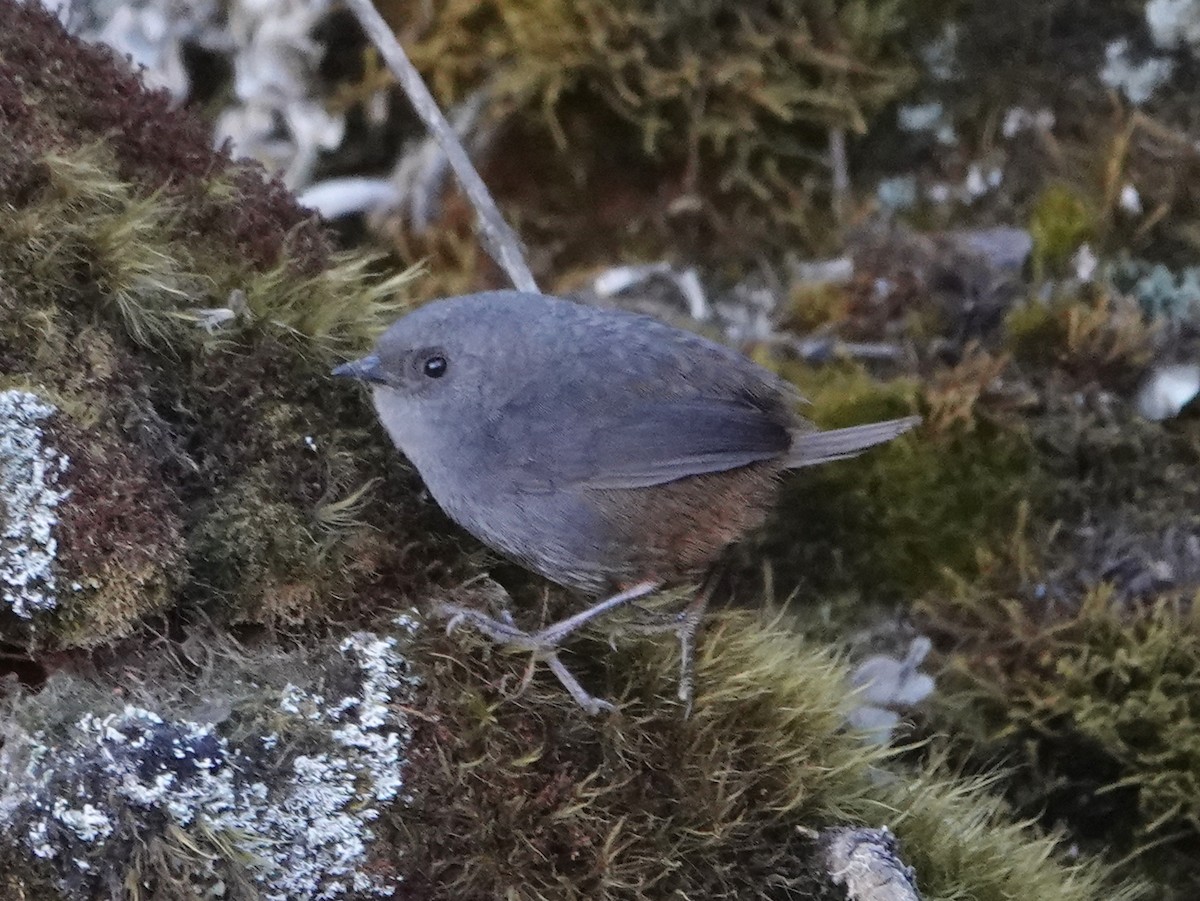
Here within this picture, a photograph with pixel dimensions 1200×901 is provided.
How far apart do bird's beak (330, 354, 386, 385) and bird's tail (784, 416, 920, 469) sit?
0.95 m

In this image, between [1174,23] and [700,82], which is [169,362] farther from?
[1174,23]

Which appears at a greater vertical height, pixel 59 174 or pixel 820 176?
pixel 59 174

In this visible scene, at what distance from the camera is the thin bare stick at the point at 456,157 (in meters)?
2.89

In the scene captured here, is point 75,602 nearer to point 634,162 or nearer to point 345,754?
point 345,754

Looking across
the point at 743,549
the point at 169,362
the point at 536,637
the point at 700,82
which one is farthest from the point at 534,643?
the point at 700,82

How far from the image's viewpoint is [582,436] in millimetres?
2373

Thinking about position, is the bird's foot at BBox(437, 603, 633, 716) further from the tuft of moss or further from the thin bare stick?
the thin bare stick

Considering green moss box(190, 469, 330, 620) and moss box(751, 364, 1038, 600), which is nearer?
green moss box(190, 469, 330, 620)

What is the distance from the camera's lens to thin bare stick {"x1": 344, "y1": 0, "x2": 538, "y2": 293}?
2891 millimetres

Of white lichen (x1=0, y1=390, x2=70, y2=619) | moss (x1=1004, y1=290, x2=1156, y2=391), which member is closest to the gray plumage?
white lichen (x1=0, y1=390, x2=70, y2=619)

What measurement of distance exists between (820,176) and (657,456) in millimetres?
1537

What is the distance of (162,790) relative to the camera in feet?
5.99

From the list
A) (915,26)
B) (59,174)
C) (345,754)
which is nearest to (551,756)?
(345,754)

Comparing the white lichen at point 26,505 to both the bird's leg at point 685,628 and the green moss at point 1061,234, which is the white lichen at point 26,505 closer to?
the bird's leg at point 685,628
